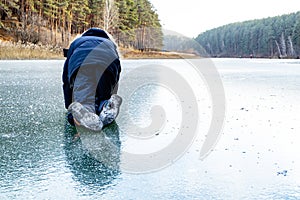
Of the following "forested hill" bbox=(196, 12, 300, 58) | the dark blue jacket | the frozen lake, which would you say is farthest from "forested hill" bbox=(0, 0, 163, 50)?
"forested hill" bbox=(196, 12, 300, 58)

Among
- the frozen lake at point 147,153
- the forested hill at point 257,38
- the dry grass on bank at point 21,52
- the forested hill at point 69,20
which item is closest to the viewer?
the frozen lake at point 147,153

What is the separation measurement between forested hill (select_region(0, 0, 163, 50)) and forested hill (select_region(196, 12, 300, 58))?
101 feet

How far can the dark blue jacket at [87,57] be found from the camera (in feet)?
8.73

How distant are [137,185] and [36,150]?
0.77 meters

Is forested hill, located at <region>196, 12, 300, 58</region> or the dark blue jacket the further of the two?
forested hill, located at <region>196, 12, 300, 58</region>

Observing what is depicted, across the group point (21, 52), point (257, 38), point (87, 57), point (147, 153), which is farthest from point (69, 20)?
point (257, 38)

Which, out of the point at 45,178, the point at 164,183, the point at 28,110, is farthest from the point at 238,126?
the point at 28,110

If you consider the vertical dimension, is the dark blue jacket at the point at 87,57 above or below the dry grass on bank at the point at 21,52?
above

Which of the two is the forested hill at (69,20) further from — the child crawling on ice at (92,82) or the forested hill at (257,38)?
the forested hill at (257,38)

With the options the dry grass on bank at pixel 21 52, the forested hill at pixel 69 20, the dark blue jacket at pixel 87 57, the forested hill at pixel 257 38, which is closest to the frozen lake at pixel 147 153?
the dark blue jacket at pixel 87 57

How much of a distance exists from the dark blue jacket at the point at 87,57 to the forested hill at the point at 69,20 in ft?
58.4

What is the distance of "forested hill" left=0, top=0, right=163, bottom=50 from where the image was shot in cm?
2274

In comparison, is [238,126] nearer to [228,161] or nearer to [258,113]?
[258,113]

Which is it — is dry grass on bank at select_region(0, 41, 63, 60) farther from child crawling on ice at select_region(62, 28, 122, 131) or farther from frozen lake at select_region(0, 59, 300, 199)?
child crawling on ice at select_region(62, 28, 122, 131)
